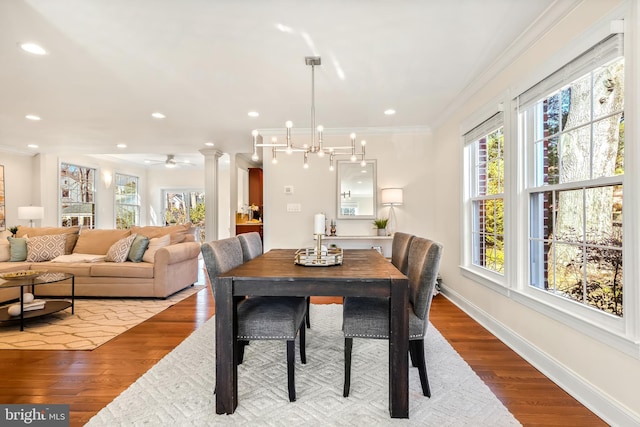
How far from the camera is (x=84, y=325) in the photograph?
319cm

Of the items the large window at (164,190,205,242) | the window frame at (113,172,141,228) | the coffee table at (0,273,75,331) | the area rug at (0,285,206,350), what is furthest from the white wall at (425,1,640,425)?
the window frame at (113,172,141,228)

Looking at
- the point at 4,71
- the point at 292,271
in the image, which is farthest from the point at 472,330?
the point at 4,71

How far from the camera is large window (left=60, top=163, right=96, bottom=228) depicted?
282 inches

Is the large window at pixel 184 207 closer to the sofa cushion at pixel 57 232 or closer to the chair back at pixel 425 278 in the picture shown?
the sofa cushion at pixel 57 232

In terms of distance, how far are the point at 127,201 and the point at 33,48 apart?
23.6 feet

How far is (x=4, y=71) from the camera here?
2.89 m

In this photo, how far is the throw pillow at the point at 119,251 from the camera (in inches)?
168

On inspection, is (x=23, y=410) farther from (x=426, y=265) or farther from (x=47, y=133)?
(x=47, y=133)

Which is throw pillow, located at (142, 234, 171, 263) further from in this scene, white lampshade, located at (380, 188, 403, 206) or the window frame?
the window frame

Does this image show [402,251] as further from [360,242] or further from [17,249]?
[17,249]

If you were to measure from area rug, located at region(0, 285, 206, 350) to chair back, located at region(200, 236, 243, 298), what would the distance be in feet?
4.99

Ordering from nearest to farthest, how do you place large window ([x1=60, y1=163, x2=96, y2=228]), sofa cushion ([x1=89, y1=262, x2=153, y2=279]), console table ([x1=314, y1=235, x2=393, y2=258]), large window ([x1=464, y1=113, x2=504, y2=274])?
large window ([x1=464, y1=113, x2=504, y2=274])
sofa cushion ([x1=89, y1=262, x2=153, y2=279])
console table ([x1=314, y1=235, x2=393, y2=258])
large window ([x1=60, y1=163, x2=96, y2=228])

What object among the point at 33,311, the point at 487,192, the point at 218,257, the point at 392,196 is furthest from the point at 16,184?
the point at 487,192

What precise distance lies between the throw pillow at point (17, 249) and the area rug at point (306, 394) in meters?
3.48
